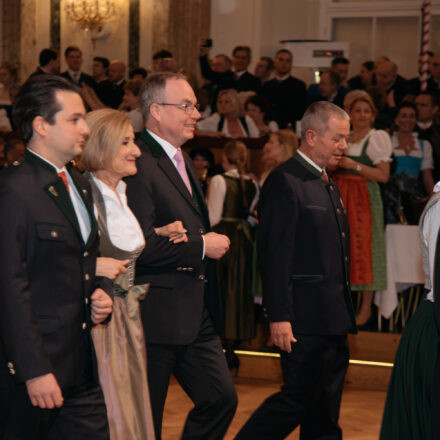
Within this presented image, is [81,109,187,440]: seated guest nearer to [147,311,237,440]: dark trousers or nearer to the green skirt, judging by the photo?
[147,311,237,440]: dark trousers

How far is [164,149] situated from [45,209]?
918 millimetres

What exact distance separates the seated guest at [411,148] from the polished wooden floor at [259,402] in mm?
1856

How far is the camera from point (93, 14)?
43.5 ft

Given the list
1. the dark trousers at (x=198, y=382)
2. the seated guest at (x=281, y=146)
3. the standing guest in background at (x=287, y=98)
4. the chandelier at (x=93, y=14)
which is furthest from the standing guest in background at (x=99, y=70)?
the dark trousers at (x=198, y=382)

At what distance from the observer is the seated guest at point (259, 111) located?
7684mm

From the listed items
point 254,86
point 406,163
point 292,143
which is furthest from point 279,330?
point 254,86

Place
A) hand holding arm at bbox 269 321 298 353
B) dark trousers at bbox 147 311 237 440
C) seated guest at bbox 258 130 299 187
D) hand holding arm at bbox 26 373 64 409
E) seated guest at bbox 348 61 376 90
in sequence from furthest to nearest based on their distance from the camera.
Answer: seated guest at bbox 348 61 376 90, seated guest at bbox 258 130 299 187, hand holding arm at bbox 269 321 298 353, dark trousers at bbox 147 311 237 440, hand holding arm at bbox 26 373 64 409

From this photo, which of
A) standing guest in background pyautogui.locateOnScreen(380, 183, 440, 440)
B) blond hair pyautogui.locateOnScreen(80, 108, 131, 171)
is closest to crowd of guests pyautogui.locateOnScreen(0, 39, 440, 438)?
blond hair pyautogui.locateOnScreen(80, 108, 131, 171)

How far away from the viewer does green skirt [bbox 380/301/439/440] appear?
10.3 feet

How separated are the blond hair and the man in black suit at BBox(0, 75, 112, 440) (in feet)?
1.04

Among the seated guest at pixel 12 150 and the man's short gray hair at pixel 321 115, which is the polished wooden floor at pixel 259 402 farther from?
the seated guest at pixel 12 150

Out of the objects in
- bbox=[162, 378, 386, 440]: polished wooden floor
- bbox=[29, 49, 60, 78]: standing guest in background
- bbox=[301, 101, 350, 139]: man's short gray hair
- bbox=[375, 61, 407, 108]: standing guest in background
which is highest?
bbox=[29, 49, 60, 78]: standing guest in background

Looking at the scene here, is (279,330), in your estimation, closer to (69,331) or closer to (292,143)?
(69,331)

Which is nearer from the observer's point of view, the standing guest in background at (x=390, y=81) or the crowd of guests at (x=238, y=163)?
the crowd of guests at (x=238, y=163)
